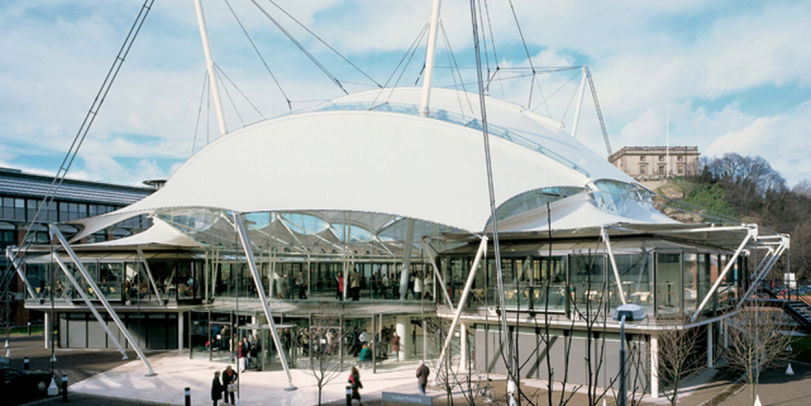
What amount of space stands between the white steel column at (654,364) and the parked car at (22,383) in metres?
24.0

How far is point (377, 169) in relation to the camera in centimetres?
3041

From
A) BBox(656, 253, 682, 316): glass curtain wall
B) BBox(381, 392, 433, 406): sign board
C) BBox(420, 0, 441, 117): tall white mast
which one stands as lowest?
BBox(381, 392, 433, 406): sign board

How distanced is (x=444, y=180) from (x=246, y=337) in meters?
12.6

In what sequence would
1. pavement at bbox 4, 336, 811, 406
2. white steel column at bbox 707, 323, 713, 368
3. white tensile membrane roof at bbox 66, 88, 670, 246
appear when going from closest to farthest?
pavement at bbox 4, 336, 811, 406 → white tensile membrane roof at bbox 66, 88, 670, 246 → white steel column at bbox 707, 323, 713, 368

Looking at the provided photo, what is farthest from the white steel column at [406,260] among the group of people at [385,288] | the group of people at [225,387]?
the group of people at [225,387]

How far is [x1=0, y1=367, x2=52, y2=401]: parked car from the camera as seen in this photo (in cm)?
2592

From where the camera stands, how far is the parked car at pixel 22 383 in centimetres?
2592

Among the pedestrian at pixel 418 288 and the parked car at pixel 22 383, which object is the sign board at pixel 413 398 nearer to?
the pedestrian at pixel 418 288

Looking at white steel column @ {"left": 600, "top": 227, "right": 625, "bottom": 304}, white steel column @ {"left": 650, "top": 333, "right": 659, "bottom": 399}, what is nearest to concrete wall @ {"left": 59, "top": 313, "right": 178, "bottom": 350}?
white steel column @ {"left": 600, "top": 227, "right": 625, "bottom": 304}

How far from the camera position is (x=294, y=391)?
1072 inches

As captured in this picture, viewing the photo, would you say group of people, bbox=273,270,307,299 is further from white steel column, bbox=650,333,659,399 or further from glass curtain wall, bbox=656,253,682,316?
glass curtain wall, bbox=656,253,682,316

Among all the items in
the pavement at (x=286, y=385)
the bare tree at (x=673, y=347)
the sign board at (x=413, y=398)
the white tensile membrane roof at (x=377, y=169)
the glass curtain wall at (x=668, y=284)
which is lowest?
the pavement at (x=286, y=385)

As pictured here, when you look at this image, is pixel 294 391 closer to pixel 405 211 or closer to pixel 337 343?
pixel 337 343

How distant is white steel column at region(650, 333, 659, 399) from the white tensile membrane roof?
16.5 ft
